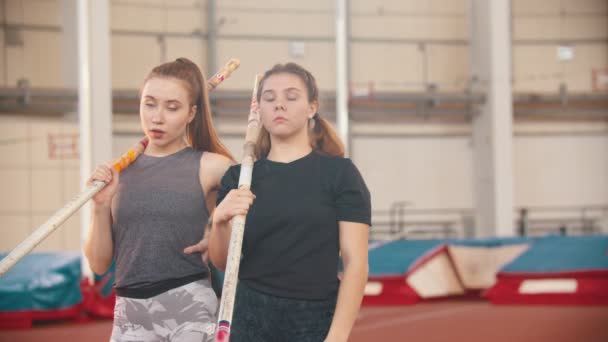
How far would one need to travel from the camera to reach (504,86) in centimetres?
1374

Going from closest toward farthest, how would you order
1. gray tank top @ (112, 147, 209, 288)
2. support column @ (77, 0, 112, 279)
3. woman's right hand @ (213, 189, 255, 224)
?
woman's right hand @ (213, 189, 255, 224), gray tank top @ (112, 147, 209, 288), support column @ (77, 0, 112, 279)

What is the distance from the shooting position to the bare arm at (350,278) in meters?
2.10

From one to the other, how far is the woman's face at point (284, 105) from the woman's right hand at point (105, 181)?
48 centimetres

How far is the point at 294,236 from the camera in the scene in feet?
7.20

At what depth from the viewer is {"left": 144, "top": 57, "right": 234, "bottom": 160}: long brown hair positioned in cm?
249

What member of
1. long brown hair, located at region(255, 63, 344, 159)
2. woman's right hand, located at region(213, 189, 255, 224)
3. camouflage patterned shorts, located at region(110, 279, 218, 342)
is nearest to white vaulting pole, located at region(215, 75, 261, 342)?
woman's right hand, located at region(213, 189, 255, 224)

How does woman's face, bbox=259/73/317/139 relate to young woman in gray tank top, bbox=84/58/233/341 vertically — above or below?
above

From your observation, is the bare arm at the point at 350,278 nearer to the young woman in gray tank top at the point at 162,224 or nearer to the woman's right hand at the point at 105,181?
the young woman in gray tank top at the point at 162,224

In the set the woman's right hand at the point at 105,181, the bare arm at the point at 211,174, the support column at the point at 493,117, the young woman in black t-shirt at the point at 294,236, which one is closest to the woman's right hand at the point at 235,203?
the young woman in black t-shirt at the point at 294,236

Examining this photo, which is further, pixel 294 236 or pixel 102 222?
pixel 102 222

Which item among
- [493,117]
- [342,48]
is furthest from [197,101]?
[493,117]

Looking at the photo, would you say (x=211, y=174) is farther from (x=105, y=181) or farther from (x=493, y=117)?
(x=493, y=117)

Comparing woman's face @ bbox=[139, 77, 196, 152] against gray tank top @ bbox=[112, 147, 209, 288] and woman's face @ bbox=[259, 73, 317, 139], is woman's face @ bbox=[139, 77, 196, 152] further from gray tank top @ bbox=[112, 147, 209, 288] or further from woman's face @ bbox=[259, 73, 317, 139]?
woman's face @ bbox=[259, 73, 317, 139]

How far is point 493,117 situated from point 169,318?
39.7 ft
